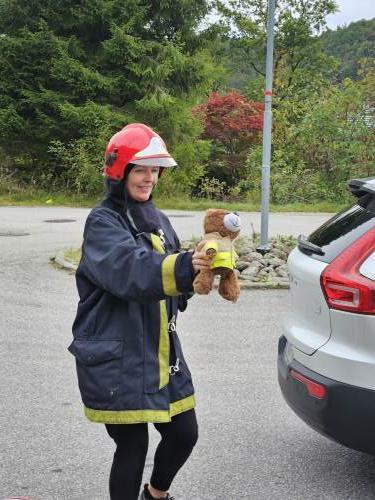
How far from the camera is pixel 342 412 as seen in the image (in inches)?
109

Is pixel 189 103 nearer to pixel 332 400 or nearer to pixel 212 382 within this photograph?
pixel 212 382

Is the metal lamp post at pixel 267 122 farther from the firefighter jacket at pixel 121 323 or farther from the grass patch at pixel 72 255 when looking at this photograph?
the firefighter jacket at pixel 121 323

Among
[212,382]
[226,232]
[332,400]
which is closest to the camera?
[226,232]

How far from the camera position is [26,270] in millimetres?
9195

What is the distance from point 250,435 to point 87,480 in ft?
3.39

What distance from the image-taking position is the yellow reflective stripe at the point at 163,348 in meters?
2.41

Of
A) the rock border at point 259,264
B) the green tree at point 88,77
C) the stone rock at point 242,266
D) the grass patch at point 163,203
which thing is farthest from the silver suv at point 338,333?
the green tree at point 88,77

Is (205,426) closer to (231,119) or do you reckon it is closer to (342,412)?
(342,412)

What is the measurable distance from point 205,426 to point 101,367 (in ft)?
6.04

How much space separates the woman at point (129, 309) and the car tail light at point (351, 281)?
2.43ft

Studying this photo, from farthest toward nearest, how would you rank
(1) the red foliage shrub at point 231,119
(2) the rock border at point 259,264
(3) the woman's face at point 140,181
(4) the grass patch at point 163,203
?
(1) the red foliage shrub at point 231,119 → (4) the grass patch at point 163,203 → (2) the rock border at point 259,264 → (3) the woman's face at point 140,181

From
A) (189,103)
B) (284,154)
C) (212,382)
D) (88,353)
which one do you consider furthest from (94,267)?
(189,103)

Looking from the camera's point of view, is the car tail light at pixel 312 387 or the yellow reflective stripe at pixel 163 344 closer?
the yellow reflective stripe at pixel 163 344

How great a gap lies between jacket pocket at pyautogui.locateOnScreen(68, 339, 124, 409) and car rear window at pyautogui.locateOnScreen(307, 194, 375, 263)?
3.75 ft
